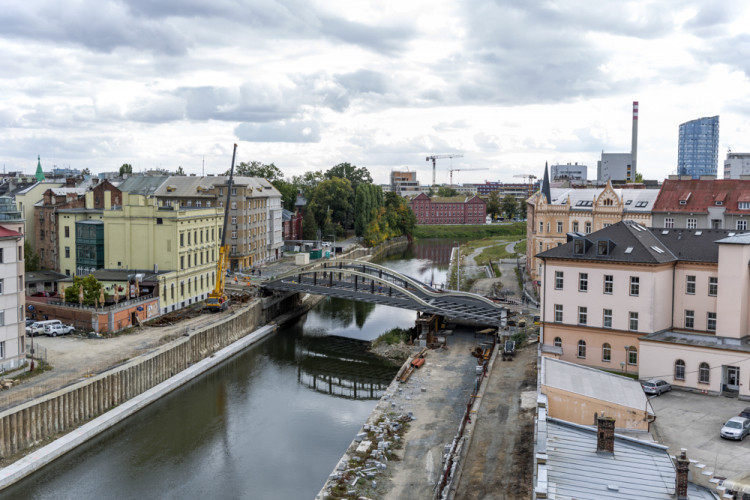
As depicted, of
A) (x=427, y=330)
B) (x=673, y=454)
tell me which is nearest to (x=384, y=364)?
(x=427, y=330)

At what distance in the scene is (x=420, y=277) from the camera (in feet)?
283

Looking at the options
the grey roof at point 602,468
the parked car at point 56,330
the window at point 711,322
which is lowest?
the parked car at point 56,330

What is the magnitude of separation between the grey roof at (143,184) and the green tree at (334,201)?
2947 cm

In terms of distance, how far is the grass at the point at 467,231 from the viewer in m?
148

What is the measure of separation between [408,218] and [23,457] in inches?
4329

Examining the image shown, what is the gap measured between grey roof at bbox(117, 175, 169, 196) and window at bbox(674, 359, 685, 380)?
59913 mm

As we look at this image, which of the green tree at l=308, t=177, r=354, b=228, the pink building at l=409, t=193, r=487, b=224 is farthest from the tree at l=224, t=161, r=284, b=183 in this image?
the pink building at l=409, t=193, r=487, b=224

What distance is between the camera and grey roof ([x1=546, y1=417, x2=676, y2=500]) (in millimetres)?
19062

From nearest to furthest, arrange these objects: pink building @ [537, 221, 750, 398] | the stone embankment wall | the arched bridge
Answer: the stone embankment wall
pink building @ [537, 221, 750, 398]
the arched bridge

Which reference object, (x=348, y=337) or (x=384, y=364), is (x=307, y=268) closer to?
(x=348, y=337)

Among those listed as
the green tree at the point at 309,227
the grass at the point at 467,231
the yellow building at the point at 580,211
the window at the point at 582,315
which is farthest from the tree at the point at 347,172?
the window at the point at 582,315

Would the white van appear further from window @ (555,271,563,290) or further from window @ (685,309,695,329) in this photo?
window @ (685,309,695,329)

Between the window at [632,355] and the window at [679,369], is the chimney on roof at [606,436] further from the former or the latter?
the window at [632,355]

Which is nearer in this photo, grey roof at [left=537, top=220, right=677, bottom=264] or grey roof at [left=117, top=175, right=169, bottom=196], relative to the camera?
grey roof at [left=537, top=220, right=677, bottom=264]
